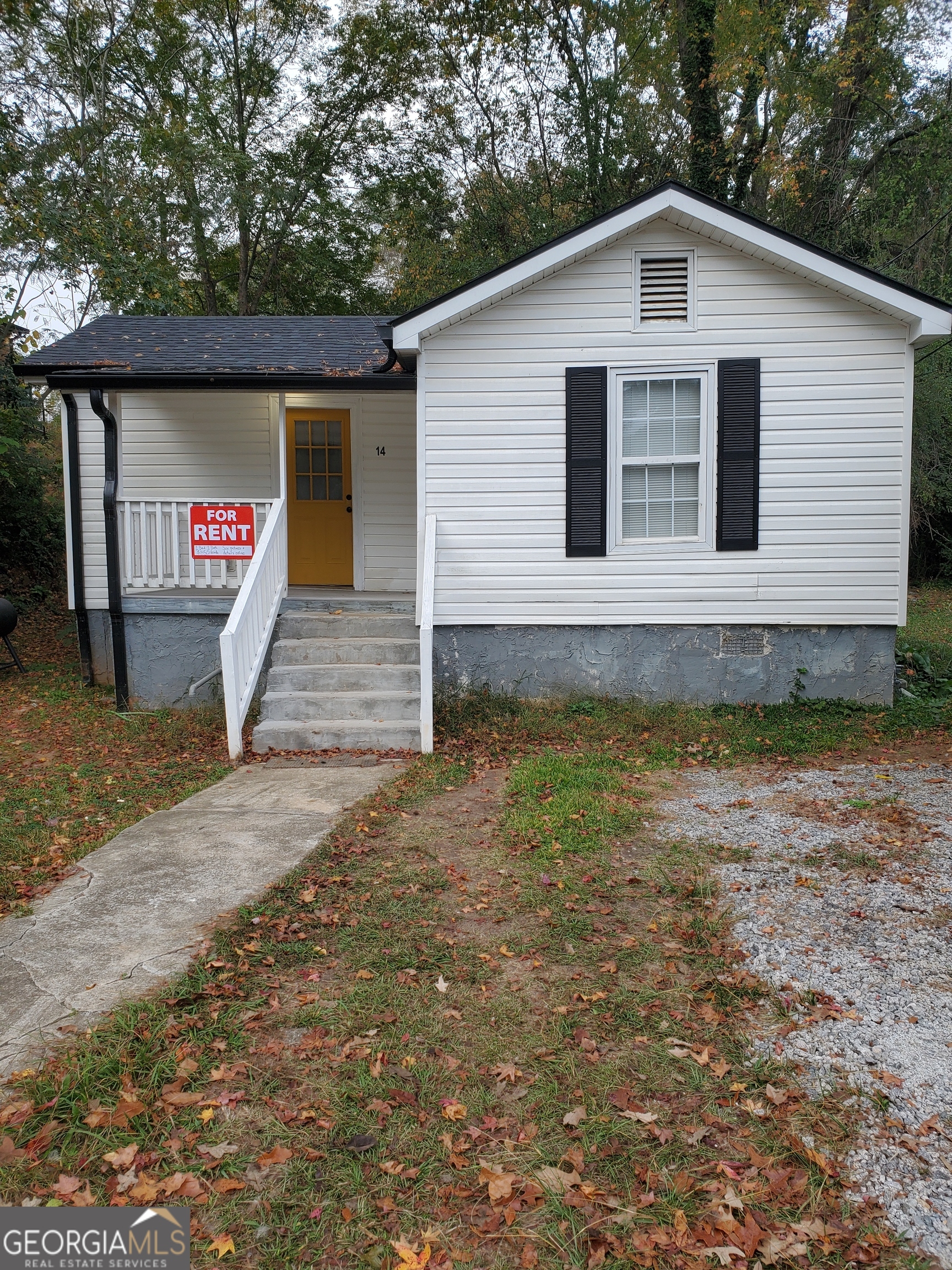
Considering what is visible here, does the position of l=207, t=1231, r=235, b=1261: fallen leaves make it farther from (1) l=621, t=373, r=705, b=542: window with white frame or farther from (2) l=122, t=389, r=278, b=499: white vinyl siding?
(2) l=122, t=389, r=278, b=499: white vinyl siding

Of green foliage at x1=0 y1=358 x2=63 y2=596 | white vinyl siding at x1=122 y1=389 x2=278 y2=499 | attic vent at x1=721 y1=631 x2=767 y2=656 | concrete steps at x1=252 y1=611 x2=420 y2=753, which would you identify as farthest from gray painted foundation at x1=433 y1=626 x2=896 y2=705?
green foliage at x1=0 y1=358 x2=63 y2=596

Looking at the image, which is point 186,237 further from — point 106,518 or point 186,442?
point 106,518

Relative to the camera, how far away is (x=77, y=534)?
9570 millimetres

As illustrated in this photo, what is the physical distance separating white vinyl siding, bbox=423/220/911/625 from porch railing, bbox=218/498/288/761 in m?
1.62

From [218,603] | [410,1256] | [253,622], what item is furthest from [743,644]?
[410,1256]

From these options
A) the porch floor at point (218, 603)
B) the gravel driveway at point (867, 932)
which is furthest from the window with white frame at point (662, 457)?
the gravel driveway at point (867, 932)

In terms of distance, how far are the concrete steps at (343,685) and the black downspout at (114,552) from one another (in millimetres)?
1800

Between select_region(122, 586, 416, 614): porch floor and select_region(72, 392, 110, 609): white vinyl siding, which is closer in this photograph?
select_region(122, 586, 416, 614): porch floor

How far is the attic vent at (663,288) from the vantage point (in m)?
8.18

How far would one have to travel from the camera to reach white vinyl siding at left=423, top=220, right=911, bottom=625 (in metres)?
8.12

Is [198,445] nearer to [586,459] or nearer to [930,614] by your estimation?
[586,459]

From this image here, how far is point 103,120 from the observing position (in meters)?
18.1

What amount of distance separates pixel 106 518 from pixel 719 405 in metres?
6.24

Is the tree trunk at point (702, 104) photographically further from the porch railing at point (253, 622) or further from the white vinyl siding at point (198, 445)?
the porch railing at point (253, 622)
